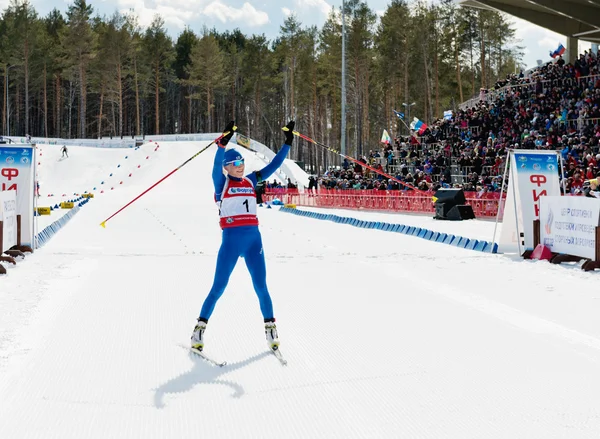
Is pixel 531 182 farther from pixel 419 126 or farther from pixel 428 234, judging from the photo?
pixel 419 126

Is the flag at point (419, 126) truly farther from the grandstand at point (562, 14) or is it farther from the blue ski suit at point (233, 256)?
the blue ski suit at point (233, 256)

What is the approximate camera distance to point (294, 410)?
4789 mm

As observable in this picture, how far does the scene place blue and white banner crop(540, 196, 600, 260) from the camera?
39.1 ft

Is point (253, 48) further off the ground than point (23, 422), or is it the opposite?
point (253, 48)

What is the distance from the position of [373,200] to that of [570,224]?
19999 millimetres

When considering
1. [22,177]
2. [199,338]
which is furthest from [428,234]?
[199,338]

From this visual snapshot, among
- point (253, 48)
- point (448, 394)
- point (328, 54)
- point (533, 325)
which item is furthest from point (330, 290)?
point (253, 48)

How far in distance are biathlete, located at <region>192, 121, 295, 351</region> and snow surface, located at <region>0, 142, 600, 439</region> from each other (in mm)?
326

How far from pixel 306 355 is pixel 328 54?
6997cm

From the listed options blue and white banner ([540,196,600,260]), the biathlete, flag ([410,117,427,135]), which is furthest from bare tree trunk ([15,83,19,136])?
the biathlete

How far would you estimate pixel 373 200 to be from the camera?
107 feet

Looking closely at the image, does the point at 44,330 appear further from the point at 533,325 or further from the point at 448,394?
the point at 533,325

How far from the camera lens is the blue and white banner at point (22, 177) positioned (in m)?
14.7

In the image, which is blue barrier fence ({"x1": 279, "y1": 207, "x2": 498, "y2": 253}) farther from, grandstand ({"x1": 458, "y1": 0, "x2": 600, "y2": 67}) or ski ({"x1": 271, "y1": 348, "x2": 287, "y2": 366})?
grandstand ({"x1": 458, "y1": 0, "x2": 600, "y2": 67})
